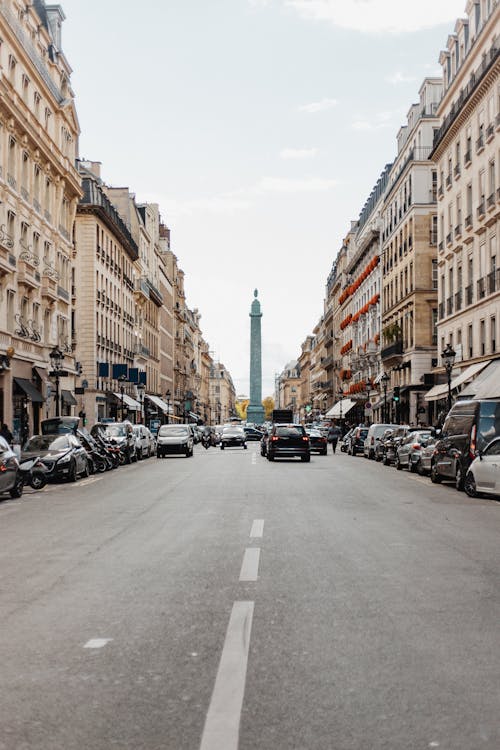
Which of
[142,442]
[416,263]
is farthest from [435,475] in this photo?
[416,263]

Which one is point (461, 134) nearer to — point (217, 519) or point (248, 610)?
point (217, 519)

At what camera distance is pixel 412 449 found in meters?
30.8

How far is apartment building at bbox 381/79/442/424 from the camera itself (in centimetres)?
6009

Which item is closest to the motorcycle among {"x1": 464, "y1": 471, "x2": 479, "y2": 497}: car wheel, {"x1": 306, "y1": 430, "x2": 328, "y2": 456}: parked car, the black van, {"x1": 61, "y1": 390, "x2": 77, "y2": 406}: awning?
the black van

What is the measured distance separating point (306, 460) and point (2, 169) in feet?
56.5

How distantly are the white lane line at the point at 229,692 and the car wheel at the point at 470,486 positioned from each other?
1371cm

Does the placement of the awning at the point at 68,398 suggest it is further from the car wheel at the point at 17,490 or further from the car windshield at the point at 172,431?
the car wheel at the point at 17,490

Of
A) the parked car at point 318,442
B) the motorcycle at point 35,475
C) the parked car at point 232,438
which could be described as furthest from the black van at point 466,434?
the parked car at point 232,438

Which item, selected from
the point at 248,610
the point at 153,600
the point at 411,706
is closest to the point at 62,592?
the point at 153,600

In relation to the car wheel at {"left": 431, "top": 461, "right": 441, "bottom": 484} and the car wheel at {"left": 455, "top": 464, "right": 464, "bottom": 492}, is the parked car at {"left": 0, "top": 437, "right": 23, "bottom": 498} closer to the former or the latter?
the car wheel at {"left": 455, "top": 464, "right": 464, "bottom": 492}

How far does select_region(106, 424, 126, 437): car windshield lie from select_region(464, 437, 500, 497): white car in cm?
2107

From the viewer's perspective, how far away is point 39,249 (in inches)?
1779

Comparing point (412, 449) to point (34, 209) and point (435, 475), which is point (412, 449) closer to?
point (435, 475)

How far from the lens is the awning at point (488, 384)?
3474 cm
